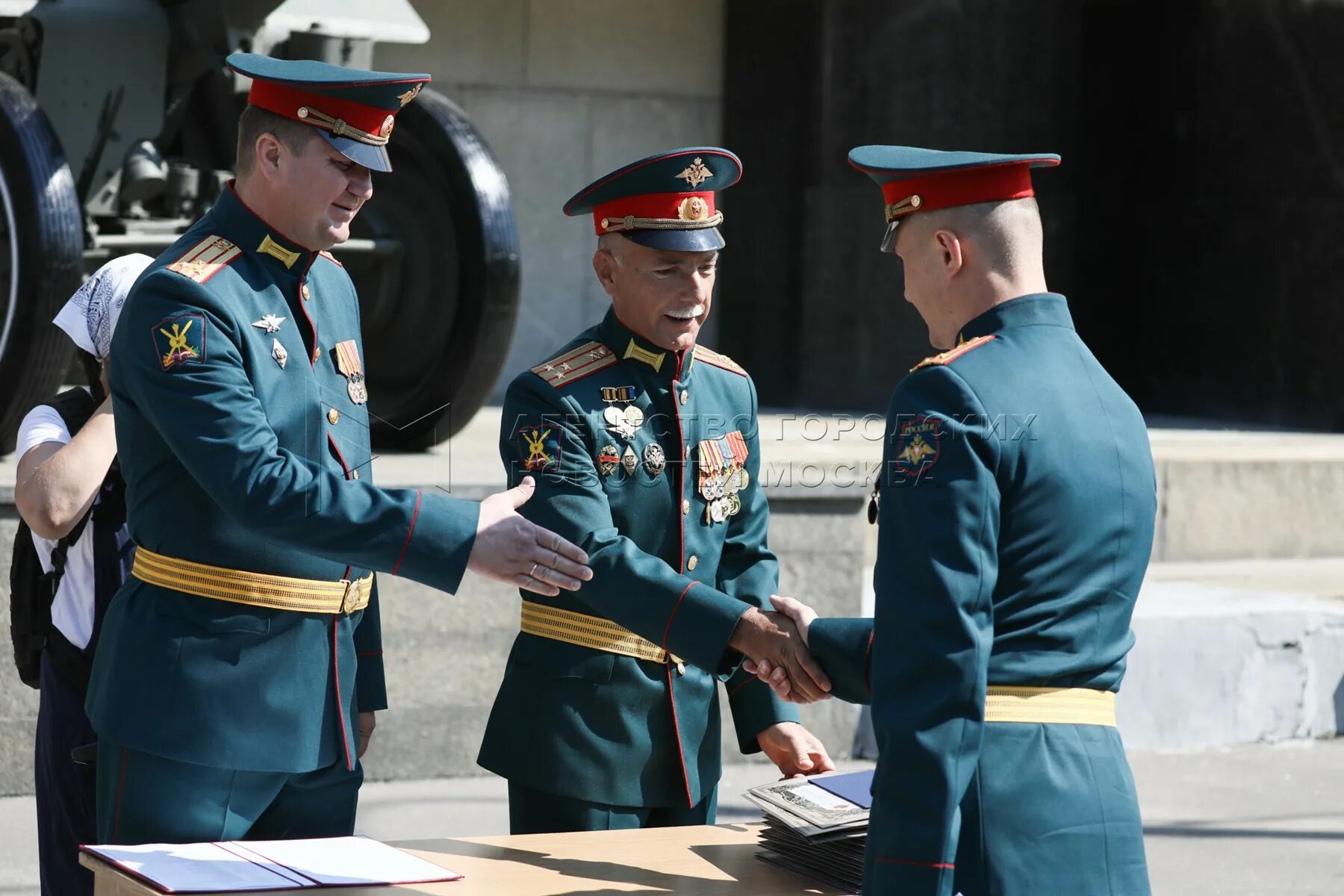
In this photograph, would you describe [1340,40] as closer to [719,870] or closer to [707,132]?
[707,132]

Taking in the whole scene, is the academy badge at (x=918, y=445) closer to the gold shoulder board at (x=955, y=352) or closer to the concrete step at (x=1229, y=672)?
the gold shoulder board at (x=955, y=352)

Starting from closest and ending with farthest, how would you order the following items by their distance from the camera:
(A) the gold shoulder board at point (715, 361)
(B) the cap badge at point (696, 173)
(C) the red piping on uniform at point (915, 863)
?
(C) the red piping on uniform at point (915, 863) < (B) the cap badge at point (696, 173) < (A) the gold shoulder board at point (715, 361)

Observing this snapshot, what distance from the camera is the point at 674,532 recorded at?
3.17 meters

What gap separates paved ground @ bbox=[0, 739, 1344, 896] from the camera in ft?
15.4

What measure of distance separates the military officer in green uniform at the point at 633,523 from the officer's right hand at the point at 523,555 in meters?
0.28

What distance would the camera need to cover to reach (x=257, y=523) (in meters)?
2.60

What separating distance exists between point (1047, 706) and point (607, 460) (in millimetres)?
1032

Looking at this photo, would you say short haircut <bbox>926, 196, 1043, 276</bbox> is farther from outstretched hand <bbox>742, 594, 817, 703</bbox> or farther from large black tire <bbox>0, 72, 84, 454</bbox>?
large black tire <bbox>0, 72, 84, 454</bbox>

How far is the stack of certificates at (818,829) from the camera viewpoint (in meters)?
2.66

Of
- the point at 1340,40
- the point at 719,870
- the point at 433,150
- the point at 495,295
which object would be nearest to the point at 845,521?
the point at 495,295

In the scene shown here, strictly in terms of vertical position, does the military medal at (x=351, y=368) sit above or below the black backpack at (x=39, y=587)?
above

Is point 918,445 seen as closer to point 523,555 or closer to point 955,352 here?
point 955,352

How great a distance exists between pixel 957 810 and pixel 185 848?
110 cm

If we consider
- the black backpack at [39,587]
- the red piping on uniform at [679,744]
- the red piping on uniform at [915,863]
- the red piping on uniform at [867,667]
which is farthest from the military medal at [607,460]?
the red piping on uniform at [915,863]
